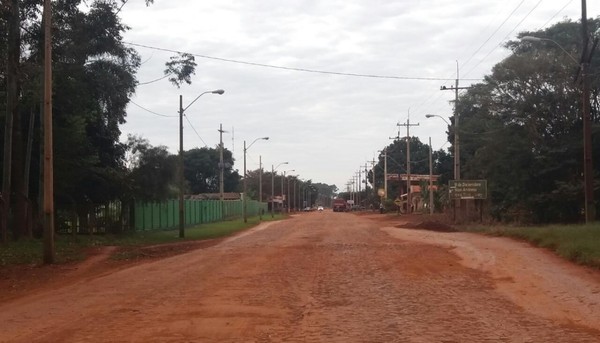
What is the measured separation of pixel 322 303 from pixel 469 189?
3213 centimetres

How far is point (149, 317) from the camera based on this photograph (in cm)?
1087

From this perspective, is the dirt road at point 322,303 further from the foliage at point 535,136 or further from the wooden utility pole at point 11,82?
the foliage at point 535,136

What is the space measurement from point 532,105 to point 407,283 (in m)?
30.7

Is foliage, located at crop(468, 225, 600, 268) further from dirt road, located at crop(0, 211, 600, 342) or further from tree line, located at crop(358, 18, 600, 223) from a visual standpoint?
tree line, located at crop(358, 18, 600, 223)

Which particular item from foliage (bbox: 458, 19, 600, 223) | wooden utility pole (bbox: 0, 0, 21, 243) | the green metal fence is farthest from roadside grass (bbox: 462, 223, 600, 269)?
the green metal fence

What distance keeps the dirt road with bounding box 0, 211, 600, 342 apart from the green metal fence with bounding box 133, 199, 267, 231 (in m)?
23.0

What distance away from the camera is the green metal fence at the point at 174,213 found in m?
43.2

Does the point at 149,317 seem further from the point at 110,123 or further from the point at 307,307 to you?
the point at 110,123

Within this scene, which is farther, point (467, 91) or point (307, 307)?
point (467, 91)

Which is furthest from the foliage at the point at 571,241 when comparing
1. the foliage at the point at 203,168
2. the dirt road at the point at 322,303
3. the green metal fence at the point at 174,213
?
the foliage at the point at 203,168

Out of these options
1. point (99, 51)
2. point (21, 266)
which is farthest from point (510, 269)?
point (99, 51)

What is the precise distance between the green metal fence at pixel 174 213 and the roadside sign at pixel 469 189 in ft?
59.5

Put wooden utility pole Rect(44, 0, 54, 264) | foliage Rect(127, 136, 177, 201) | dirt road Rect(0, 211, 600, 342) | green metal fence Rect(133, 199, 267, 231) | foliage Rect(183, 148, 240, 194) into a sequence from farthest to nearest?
1. foliage Rect(183, 148, 240, 194)
2. green metal fence Rect(133, 199, 267, 231)
3. foliage Rect(127, 136, 177, 201)
4. wooden utility pole Rect(44, 0, 54, 264)
5. dirt road Rect(0, 211, 600, 342)

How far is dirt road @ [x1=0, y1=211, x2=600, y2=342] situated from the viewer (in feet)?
31.2
